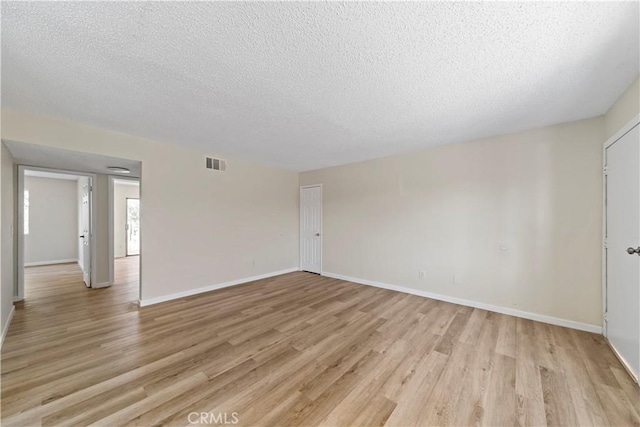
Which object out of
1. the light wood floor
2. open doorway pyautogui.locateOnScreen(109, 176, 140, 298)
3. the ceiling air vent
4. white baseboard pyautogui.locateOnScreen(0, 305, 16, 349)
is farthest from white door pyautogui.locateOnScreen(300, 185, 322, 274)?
open doorway pyautogui.locateOnScreen(109, 176, 140, 298)

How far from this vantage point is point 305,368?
2039mm

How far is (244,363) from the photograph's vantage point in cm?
210

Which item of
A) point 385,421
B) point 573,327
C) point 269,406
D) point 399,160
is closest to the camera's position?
point 385,421

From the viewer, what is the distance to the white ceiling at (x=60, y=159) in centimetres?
282

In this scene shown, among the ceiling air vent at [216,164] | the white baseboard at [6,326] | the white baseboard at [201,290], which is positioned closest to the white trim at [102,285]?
the white baseboard at [6,326]

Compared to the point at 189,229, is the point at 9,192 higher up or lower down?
higher up

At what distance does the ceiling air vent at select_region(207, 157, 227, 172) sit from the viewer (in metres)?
4.22

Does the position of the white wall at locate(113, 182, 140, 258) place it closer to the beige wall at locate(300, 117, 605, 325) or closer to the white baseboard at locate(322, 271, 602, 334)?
the beige wall at locate(300, 117, 605, 325)

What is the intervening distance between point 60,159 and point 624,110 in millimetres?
6630

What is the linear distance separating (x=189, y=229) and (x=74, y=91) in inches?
90.9

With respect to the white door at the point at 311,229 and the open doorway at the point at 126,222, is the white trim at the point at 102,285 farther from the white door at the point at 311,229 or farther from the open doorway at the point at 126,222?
the white door at the point at 311,229

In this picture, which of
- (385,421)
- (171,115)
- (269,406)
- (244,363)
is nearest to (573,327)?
(385,421)

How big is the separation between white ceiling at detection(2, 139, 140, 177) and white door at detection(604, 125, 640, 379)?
562 centimetres

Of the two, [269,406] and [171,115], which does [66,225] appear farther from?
[269,406]
